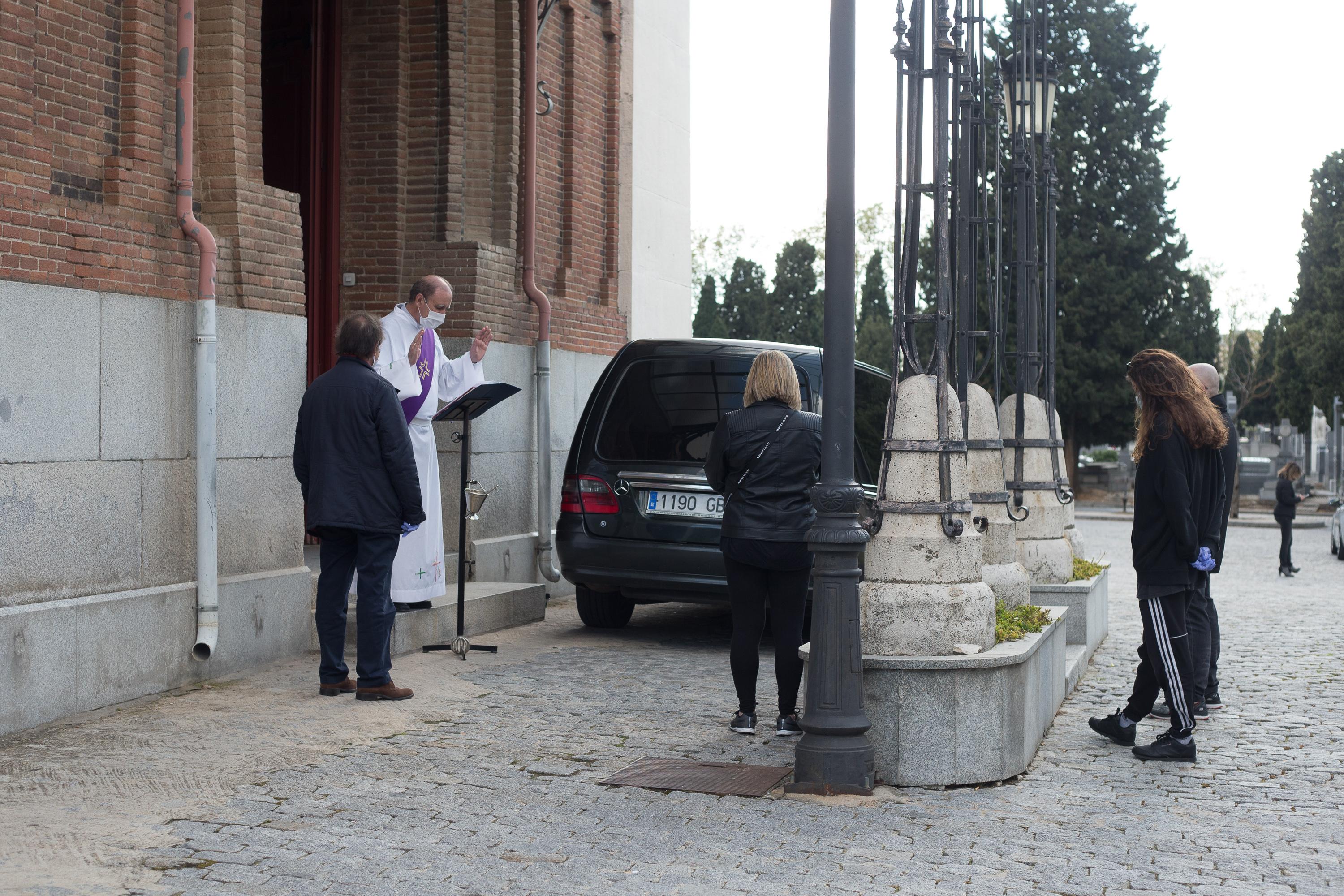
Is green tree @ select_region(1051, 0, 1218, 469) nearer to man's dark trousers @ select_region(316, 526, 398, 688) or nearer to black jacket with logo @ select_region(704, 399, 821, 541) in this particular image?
black jacket with logo @ select_region(704, 399, 821, 541)

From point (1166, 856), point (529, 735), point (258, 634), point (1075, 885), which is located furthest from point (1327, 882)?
point (258, 634)

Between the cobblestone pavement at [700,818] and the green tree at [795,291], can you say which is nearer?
the cobblestone pavement at [700,818]

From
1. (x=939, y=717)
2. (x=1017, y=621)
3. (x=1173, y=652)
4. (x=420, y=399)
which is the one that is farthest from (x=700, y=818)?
(x=420, y=399)

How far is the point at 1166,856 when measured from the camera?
4.76 m

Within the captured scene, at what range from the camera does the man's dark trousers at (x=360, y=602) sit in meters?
7.02

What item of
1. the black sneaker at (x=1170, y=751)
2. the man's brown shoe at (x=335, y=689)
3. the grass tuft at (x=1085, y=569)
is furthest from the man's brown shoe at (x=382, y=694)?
the grass tuft at (x=1085, y=569)

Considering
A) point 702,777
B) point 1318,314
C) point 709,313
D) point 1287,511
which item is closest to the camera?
point 702,777

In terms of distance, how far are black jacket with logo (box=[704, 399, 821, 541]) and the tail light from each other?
2657 millimetres

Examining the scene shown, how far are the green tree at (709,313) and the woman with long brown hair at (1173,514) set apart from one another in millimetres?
68777

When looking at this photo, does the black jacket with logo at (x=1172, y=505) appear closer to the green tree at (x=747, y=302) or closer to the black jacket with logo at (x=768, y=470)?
the black jacket with logo at (x=768, y=470)

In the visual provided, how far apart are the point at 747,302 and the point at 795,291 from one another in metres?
2.91

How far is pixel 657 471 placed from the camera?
29.7 feet

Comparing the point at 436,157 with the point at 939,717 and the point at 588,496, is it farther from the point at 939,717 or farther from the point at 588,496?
the point at 939,717

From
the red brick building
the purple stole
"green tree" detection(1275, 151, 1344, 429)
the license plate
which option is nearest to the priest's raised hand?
the purple stole
